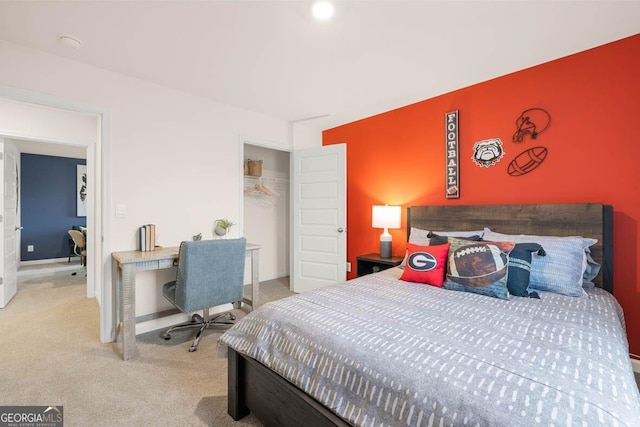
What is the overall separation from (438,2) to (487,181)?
1.65 meters

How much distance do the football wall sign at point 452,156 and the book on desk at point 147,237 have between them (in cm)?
291

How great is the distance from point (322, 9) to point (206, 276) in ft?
6.95

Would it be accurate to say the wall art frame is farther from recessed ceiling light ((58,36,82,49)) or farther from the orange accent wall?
the orange accent wall

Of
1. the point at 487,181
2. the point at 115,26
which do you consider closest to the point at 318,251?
the point at 487,181

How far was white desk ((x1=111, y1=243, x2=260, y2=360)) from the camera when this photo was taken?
2270 millimetres

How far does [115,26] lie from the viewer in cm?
196

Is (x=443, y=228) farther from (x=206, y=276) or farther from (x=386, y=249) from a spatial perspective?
→ (x=206, y=276)

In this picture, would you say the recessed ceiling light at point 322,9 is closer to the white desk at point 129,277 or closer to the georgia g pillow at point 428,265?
the georgia g pillow at point 428,265

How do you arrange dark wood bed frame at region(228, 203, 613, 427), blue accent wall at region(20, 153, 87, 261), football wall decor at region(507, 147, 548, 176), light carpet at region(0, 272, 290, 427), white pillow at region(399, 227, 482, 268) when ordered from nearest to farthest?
1. dark wood bed frame at region(228, 203, 613, 427)
2. light carpet at region(0, 272, 290, 427)
3. football wall decor at region(507, 147, 548, 176)
4. white pillow at region(399, 227, 482, 268)
5. blue accent wall at region(20, 153, 87, 261)

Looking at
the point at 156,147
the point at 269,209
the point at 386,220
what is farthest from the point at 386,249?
the point at 156,147

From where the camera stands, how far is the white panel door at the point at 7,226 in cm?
332

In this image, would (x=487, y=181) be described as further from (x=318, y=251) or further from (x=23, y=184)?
(x=23, y=184)

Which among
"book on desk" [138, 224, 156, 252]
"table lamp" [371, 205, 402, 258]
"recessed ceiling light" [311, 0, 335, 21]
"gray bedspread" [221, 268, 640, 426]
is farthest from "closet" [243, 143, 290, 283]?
"gray bedspread" [221, 268, 640, 426]

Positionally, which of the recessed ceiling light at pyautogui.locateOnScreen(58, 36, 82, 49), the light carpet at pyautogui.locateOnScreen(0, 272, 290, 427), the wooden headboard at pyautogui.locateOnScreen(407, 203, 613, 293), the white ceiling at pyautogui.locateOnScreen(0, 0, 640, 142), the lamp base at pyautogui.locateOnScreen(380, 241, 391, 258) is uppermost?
the white ceiling at pyautogui.locateOnScreen(0, 0, 640, 142)
